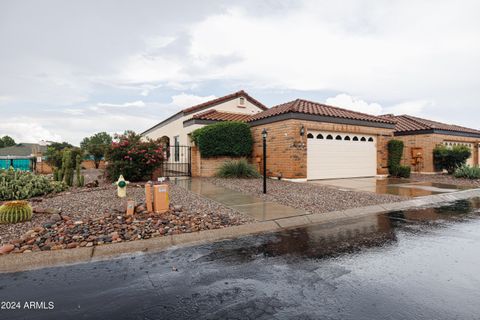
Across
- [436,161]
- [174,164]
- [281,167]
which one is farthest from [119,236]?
[436,161]

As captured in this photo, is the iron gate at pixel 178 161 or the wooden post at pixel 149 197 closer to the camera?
the wooden post at pixel 149 197

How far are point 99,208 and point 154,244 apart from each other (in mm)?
2735

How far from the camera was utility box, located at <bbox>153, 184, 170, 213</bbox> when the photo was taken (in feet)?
20.7

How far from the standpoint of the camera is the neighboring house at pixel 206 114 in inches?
740

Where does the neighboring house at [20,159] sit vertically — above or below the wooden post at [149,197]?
above

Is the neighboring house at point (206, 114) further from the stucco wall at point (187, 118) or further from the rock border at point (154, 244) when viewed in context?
the rock border at point (154, 244)

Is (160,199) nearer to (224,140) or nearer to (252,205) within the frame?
(252,205)

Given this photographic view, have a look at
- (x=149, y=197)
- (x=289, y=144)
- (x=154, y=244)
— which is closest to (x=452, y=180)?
(x=289, y=144)

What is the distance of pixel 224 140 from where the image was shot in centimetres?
1466

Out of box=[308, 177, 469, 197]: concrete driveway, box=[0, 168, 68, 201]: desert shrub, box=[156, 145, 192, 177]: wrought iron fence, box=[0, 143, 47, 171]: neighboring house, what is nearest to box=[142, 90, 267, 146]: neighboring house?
box=[156, 145, 192, 177]: wrought iron fence

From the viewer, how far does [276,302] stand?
2854 mm

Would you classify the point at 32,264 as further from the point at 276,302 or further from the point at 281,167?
the point at 281,167

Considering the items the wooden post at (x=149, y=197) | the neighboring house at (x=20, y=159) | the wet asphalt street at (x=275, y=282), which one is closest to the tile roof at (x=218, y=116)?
the neighboring house at (x=20, y=159)

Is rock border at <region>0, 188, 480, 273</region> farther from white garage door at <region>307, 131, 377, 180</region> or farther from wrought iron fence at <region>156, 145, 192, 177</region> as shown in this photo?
wrought iron fence at <region>156, 145, 192, 177</region>
